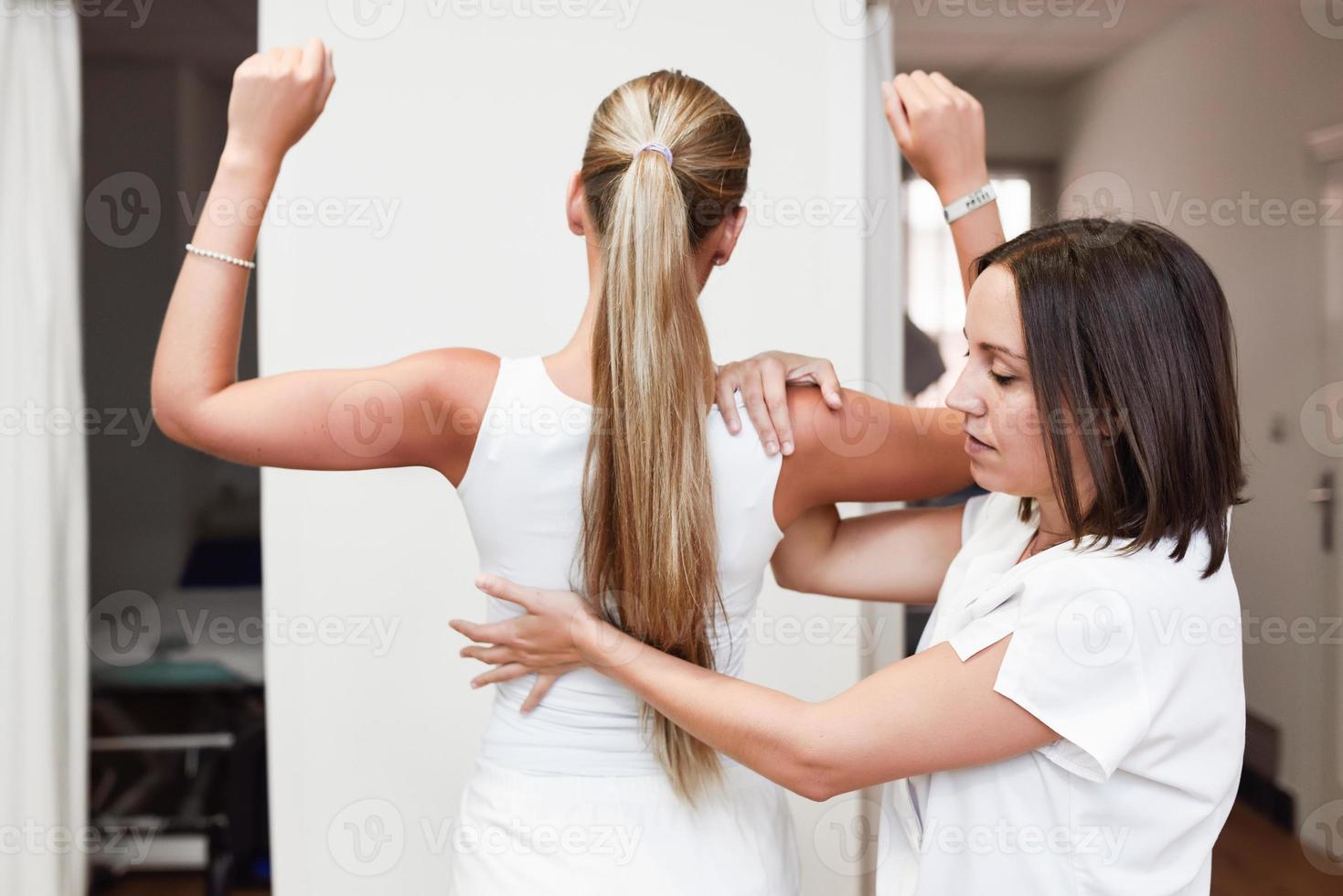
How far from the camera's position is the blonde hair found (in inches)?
36.1

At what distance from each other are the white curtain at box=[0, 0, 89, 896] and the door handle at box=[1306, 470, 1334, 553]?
276 centimetres

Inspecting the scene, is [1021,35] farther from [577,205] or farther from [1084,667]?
[1084,667]

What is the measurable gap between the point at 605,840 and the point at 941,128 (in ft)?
Result: 2.80

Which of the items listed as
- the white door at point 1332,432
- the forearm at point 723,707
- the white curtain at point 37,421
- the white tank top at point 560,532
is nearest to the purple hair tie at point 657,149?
the white tank top at point 560,532

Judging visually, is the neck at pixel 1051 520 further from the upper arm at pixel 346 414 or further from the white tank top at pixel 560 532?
the upper arm at pixel 346 414

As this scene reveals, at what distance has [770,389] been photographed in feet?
3.26

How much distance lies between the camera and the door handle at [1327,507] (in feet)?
A: 7.52

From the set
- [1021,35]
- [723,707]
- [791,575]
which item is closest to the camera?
[723,707]

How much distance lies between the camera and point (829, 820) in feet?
6.61

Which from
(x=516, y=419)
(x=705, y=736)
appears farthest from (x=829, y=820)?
(x=516, y=419)

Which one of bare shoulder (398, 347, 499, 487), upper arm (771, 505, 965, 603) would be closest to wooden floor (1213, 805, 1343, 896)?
upper arm (771, 505, 965, 603)

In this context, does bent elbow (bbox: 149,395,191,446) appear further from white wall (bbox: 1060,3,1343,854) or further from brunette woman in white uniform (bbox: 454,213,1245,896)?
white wall (bbox: 1060,3,1343,854)

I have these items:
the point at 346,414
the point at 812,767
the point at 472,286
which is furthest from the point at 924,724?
the point at 472,286

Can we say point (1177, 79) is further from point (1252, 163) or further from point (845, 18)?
point (845, 18)
